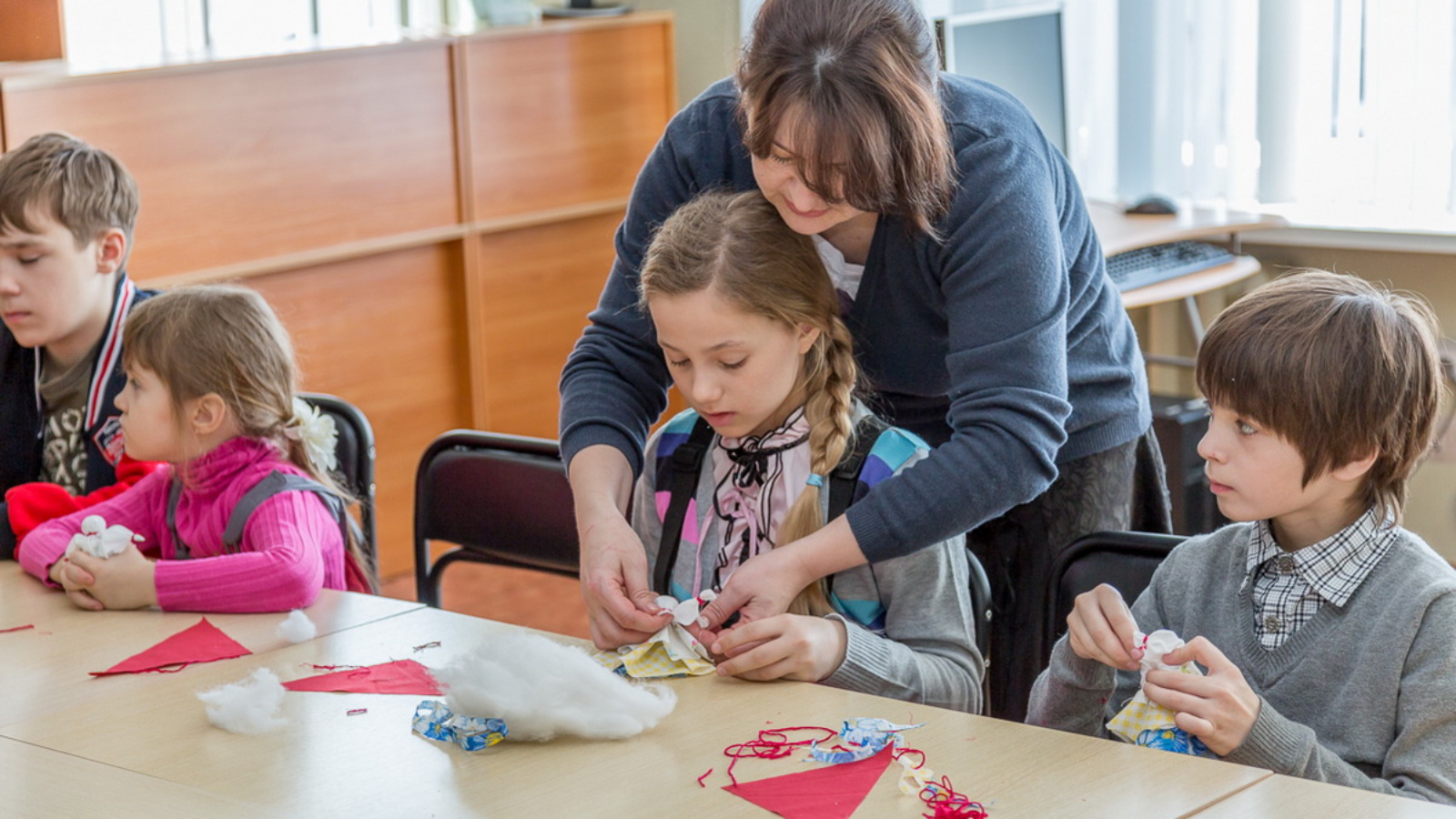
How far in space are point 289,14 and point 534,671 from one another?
13.4 ft

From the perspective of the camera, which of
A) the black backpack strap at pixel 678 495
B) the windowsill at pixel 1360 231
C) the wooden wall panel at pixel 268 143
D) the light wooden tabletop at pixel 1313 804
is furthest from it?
the windowsill at pixel 1360 231

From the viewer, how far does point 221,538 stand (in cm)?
191

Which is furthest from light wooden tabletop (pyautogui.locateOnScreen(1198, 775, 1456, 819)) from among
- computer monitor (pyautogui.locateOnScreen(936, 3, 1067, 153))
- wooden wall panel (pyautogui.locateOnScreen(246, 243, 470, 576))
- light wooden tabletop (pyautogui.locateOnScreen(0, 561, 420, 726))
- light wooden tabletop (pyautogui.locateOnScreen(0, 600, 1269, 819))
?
wooden wall panel (pyautogui.locateOnScreen(246, 243, 470, 576))

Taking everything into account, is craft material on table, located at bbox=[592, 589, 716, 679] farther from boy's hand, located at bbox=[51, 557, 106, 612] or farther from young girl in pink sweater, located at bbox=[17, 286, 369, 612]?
boy's hand, located at bbox=[51, 557, 106, 612]

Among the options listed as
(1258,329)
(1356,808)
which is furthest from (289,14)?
(1356,808)

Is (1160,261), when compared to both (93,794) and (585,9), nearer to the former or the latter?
(585,9)

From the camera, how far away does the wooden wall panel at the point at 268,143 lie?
338 cm

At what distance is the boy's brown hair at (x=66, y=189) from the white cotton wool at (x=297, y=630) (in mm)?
851

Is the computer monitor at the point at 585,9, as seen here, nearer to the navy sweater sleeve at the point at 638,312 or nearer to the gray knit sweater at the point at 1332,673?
the navy sweater sleeve at the point at 638,312

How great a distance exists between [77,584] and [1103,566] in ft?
3.75

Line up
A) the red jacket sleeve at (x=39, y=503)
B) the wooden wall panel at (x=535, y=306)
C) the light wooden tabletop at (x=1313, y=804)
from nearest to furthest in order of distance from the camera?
the light wooden tabletop at (x=1313, y=804) < the red jacket sleeve at (x=39, y=503) < the wooden wall panel at (x=535, y=306)

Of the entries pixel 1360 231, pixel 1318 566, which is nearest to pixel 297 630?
pixel 1318 566

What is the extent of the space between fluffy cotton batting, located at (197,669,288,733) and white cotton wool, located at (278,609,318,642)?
19 cm

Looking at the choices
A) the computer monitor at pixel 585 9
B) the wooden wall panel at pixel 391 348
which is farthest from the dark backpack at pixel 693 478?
the computer monitor at pixel 585 9
